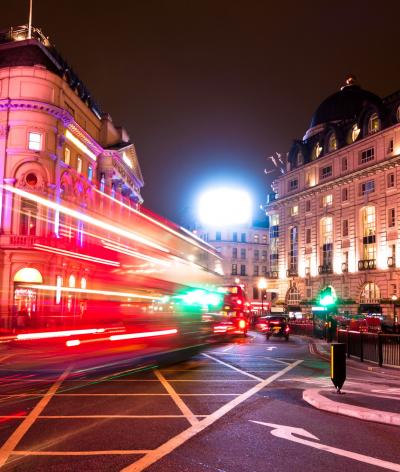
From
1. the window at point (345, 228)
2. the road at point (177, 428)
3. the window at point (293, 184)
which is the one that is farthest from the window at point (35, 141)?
the window at point (293, 184)

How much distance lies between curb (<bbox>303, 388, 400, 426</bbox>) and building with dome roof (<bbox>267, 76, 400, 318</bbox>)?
39.8m

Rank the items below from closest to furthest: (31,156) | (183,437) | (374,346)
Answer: (183,437) → (374,346) → (31,156)

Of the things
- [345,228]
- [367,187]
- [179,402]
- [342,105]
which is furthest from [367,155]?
[179,402]

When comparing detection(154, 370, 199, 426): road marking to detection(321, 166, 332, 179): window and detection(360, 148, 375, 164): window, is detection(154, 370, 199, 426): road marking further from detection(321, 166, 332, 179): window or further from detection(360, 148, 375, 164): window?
detection(321, 166, 332, 179): window

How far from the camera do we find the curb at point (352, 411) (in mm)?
9509

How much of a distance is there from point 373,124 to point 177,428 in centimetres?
5789

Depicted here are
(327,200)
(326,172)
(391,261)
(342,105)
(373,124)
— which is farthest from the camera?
(342,105)

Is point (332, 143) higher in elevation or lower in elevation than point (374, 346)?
higher

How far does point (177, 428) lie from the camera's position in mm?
8883

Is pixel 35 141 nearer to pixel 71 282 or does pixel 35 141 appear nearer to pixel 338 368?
pixel 71 282

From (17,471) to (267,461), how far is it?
9.87 feet

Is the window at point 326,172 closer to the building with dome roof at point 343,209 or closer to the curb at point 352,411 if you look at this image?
the building with dome roof at point 343,209

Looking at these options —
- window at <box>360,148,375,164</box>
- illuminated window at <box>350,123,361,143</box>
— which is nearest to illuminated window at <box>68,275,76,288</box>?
window at <box>360,148,375,164</box>

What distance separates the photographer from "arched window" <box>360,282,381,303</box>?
5847 centimetres
